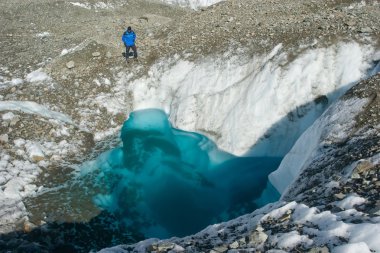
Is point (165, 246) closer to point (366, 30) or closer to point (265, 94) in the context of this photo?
point (265, 94)

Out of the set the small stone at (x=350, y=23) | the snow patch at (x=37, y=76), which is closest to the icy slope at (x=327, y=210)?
the small stone at (x=350, y=23)

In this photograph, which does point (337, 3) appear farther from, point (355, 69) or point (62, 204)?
point (62, 204)

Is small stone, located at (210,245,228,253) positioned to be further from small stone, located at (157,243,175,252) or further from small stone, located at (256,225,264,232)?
small stone, located at (157,243,175,252)

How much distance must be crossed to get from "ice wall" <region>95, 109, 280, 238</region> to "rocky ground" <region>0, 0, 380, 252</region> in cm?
172

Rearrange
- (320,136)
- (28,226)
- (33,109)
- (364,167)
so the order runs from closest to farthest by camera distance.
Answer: (364,167), (320,136), (28,226), (33,109)

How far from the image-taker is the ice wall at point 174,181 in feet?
52.5

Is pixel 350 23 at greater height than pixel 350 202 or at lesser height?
greater

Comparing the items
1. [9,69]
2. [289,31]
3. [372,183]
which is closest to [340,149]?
[372,183]

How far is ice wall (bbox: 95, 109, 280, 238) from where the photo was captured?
52.5 feet

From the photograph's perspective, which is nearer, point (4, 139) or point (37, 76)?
point (4, 139)

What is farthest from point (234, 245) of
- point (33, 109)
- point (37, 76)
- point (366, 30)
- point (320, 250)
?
point (37, 76)

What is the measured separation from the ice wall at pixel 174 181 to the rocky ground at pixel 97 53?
1722 millimetres

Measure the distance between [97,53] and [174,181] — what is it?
10.2 m

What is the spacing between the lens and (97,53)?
957 inches
